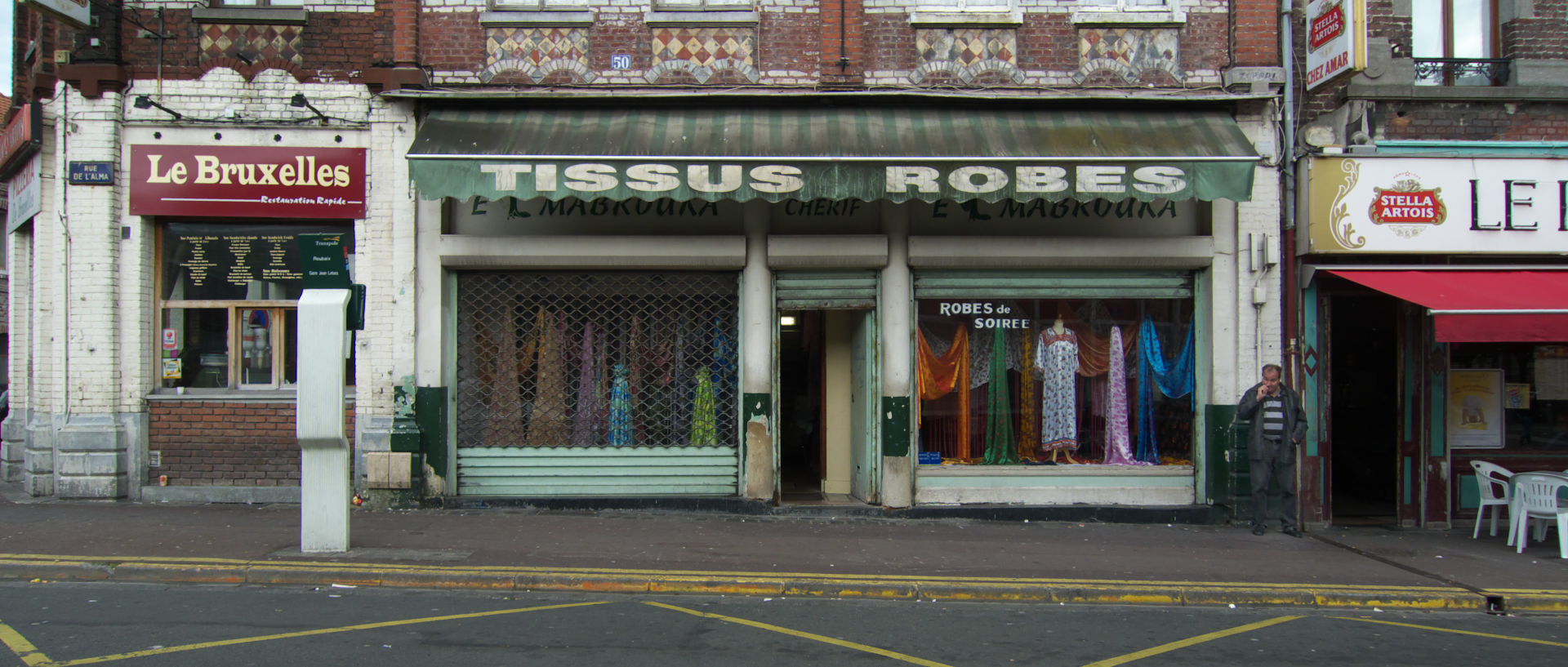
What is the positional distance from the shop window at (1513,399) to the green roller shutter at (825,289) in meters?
6.16

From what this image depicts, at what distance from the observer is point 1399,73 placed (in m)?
10.3

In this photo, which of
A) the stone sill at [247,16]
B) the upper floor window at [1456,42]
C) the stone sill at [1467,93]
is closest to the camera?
the stone sill at [1467,93]

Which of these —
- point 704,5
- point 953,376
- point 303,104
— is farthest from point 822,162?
point 303,104

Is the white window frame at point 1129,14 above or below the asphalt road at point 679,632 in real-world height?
above

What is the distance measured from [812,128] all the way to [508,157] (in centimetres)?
287

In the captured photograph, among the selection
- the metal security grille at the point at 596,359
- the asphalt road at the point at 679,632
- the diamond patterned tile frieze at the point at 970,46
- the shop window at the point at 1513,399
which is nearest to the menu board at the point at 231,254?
the metal security grille at the point at 596,359

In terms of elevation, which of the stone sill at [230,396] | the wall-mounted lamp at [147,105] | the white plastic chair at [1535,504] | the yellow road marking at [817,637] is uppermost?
the wall-mounted lamp at [147,105]

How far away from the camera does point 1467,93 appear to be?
33.6 ft

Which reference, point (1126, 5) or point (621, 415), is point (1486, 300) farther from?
point (621, 415)

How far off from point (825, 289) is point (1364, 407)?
7053 millimetres

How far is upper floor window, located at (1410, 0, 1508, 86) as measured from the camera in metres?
10.5

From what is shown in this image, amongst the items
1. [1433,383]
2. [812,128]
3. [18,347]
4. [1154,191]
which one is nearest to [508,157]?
[812,128]

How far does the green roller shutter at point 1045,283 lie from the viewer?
1050 cm

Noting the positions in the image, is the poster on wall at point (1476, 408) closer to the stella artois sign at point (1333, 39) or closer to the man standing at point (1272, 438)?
the man standing at point (1272, 438)
